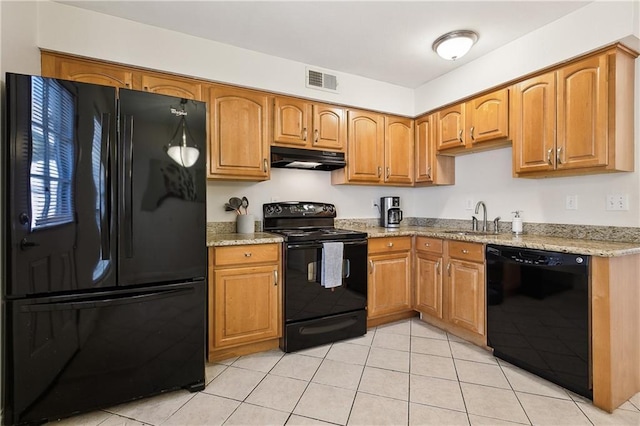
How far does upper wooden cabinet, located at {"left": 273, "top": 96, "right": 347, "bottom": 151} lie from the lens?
9.43 ft

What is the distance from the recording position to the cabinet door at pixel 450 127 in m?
3.05

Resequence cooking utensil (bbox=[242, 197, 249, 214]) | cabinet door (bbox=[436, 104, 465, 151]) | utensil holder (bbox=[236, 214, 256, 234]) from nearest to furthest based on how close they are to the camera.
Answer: utensil holder (bbox=[236, 214, 256, 234]), cooking utensil (bbox=[242, 197, 249, 214]), cabinet door (bbox=[436, 104, 465, 151])

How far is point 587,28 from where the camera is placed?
2096mm

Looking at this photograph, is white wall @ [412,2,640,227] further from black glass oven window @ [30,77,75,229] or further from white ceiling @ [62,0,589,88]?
black glass oven window @ [30,77,75,229]

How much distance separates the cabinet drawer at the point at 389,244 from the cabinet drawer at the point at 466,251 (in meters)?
0.47

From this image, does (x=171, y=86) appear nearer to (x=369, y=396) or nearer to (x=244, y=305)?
A: (x=244, y=305)

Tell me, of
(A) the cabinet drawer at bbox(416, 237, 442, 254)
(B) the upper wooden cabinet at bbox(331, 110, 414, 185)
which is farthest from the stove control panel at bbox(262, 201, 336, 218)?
(A) the cabinet drawer at bbox(416, 237, 442, 254)

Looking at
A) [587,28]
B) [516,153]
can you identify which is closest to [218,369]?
[516,153]

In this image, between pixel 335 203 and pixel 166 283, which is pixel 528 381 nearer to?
pixel 335 203

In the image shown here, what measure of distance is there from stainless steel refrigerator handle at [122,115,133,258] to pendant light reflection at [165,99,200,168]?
21cm

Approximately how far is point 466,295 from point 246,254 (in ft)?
6.20

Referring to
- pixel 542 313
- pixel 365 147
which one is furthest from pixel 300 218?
pixel 542 313

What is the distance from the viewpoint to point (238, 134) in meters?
2.68

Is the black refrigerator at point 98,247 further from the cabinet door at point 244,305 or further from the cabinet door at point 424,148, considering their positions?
the cabinet door at point 424,148
